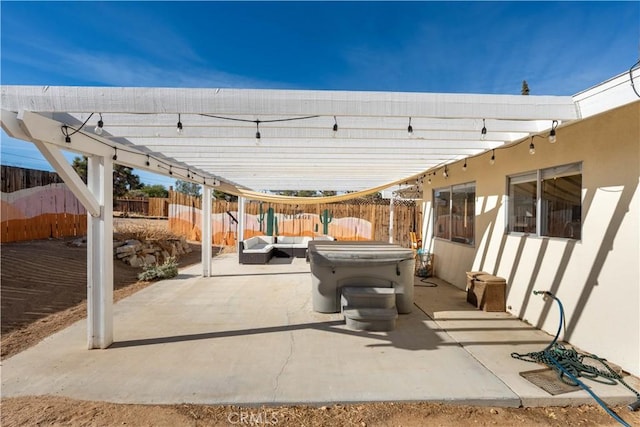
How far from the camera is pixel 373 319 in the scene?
4621mm

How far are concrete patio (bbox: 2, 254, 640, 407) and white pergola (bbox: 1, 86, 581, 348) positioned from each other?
0.71m

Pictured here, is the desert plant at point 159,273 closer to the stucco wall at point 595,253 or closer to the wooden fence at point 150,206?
the stucco wall at point 595,253

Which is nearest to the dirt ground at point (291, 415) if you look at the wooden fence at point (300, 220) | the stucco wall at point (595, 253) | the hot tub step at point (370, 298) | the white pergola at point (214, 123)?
the stucco wall at point (595, 253)

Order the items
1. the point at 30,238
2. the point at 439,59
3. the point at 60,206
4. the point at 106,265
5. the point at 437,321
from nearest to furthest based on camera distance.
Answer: the point at 106,265
the point at 437,321
the point at 439,59
the point at 30,238
the point at 60,206

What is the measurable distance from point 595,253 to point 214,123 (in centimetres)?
487

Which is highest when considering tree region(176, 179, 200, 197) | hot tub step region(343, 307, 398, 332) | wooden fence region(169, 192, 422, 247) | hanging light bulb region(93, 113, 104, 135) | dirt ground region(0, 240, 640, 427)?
tree region(176, 179, 200, 197)

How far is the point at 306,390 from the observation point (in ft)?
9.99

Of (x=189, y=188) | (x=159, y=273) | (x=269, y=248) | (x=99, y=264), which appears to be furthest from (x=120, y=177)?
(x=99, y=264)

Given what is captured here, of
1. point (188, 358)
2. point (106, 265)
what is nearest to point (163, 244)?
point (106, 265)

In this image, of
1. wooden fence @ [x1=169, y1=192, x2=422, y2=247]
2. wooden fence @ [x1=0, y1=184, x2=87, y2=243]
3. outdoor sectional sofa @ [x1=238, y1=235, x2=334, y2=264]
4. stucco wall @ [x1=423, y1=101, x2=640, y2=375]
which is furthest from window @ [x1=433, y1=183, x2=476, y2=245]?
wooden fence @ [x1=0, y1=184, x2=87, y2=243]

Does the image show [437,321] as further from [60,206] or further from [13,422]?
[60,206]

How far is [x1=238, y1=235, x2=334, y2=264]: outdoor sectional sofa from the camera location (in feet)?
34.9

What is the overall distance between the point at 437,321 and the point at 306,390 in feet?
9.35

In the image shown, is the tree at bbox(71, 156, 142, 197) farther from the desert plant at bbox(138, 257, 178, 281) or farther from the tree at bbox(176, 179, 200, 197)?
the desert plant at bbox(138, 257, 178, 281)
